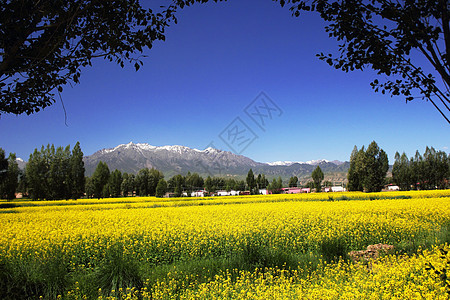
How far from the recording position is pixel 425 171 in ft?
271

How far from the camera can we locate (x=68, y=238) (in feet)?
33.1

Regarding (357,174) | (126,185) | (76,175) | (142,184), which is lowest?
(126,185)

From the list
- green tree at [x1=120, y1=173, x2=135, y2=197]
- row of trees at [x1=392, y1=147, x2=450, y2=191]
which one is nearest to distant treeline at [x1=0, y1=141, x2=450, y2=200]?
row of trees at [x1=392, y1=147, x2=450, y2=191]

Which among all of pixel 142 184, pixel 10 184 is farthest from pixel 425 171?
pixel 10 184

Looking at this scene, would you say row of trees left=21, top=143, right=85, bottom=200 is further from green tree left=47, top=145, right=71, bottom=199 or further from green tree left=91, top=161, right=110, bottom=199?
green tree left=91, top=161, right=110, bottom=199

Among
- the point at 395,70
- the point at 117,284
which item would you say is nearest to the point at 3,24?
the point at 395,70

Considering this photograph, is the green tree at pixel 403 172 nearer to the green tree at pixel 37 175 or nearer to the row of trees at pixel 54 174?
the row of trees at pixel 54 174

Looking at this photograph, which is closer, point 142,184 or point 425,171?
point 425,171

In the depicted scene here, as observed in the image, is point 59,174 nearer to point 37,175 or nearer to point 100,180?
point 37,175

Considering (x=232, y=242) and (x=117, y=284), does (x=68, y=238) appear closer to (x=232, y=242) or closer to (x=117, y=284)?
(x=117, y=284)

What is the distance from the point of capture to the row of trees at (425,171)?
3214 inches

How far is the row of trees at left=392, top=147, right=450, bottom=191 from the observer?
81.6 m

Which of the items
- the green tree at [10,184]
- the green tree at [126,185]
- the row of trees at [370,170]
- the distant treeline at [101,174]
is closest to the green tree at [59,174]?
the distant treeline at [101,174]

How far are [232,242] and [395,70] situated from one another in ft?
26.4
